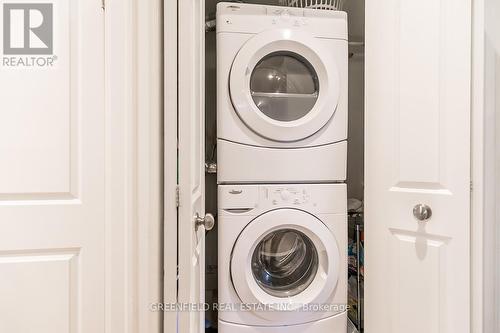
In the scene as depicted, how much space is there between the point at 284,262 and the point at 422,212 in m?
0.69

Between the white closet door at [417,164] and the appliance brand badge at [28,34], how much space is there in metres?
1.16

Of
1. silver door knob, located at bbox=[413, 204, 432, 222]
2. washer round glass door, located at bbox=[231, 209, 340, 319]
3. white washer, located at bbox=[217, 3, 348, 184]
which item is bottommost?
washer round glass door, located at bbox=[231, 209, 340, 319]

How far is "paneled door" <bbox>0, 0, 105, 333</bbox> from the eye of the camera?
89 centimetres

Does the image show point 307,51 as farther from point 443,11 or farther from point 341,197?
point 341,197

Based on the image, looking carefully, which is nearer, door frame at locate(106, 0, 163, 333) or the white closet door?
door frame at locate(106, 0, 163, 333)

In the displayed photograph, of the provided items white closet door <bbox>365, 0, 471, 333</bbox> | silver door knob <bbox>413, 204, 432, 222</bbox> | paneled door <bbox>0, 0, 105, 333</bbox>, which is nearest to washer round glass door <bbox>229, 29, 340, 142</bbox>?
white closet door <bbox>365, 0, 471, 333</bbox>

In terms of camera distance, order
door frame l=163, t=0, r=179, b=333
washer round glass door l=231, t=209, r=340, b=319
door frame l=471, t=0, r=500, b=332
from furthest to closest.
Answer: washer round glass door l=231, t=209, r=340, b=319
door frame l=471, t=0, r=500, b=332
door frame l=163, t=0, r=179, b=333

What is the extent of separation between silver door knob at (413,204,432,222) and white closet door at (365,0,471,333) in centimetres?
2

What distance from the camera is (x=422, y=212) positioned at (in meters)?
1.11

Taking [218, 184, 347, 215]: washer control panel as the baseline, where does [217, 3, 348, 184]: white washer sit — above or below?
above

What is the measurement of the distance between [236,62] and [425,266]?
1.09 m

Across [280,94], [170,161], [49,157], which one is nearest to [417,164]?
[280,94]

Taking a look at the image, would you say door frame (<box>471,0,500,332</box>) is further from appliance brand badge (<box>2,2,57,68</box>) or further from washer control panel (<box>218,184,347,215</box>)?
appliance brand badge (<box>2,2,57,68</box>)

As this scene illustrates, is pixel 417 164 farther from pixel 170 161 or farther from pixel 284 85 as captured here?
pixel 170 161
